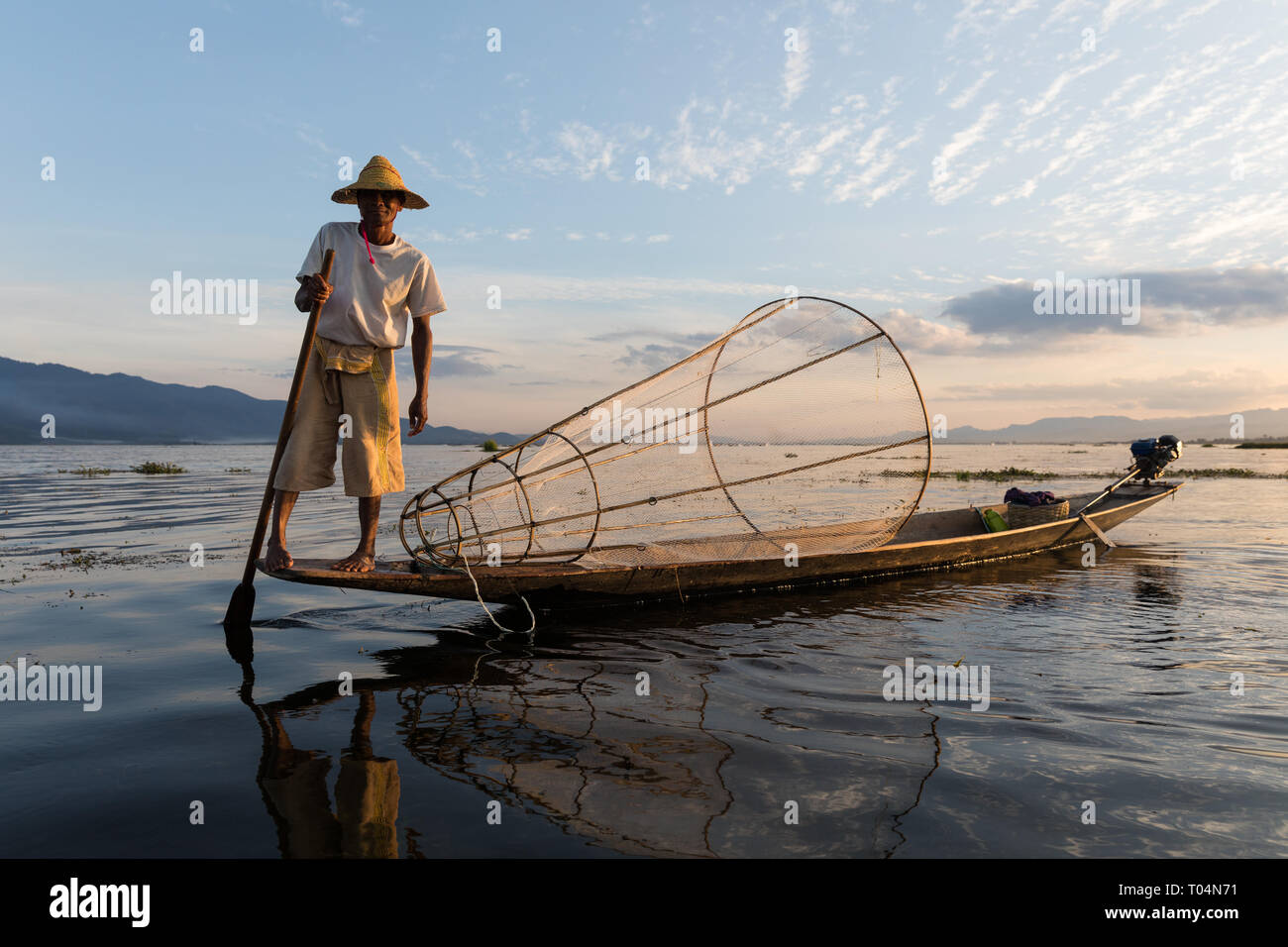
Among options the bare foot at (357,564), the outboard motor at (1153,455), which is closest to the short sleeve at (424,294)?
the bare foot at (357,564)

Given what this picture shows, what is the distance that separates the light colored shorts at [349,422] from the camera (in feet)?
15.4

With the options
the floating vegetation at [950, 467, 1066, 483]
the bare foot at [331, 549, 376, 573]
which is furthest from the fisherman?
the floating vegetation at [950, 467, 1066, 483]

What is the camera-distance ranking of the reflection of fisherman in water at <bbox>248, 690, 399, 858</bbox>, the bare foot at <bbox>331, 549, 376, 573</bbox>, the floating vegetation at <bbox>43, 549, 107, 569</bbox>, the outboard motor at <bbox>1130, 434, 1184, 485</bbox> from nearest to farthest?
the reflection of fisherman in water at <bbox>248, 690, 399, 858</bbox> → the bare foot at <bbox>331, 549, 376, 573</bbox> → the floating vegetation at <bbox>43, 549, 107, 569</bbox> → the outboard motor at <bbox>1130, 434, 1184, 485</bbox>

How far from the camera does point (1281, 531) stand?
11.1 m

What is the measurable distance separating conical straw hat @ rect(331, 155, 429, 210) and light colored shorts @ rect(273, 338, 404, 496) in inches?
38.8

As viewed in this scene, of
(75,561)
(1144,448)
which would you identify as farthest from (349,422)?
(1144,448)

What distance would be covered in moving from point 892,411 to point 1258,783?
436 centimetres

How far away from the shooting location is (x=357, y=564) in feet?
15.4

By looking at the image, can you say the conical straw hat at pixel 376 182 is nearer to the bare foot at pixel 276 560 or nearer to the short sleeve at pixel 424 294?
the short sleeve at pixel 424 294

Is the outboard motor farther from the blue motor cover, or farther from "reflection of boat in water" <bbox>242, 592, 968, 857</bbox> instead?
"reflection of boat in water" <bbox>242, 592, 968, 857</bbox>

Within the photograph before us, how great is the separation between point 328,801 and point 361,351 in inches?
119

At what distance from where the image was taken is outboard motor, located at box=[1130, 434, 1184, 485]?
432 inches
